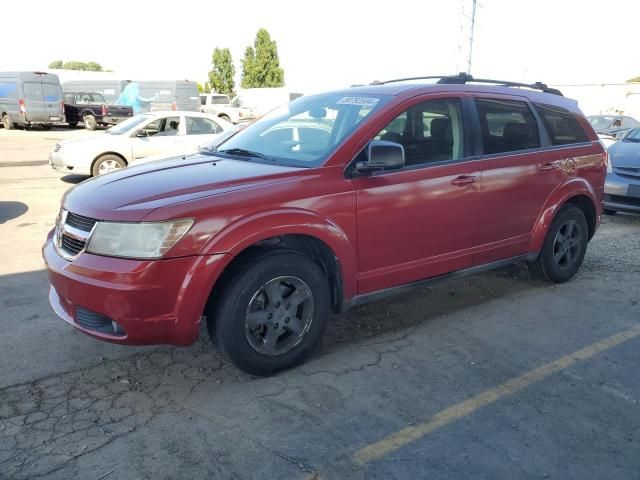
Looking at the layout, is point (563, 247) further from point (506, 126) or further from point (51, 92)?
point (51, 92)

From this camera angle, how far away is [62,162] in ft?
35.0

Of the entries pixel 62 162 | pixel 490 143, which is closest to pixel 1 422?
pixel 490 143

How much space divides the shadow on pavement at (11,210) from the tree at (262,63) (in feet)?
159

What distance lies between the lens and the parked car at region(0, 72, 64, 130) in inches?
948

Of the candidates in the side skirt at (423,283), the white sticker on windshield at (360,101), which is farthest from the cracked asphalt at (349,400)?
the white sticker on windshield at (360,101)

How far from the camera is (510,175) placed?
14.7 feet

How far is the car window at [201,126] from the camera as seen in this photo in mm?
11289

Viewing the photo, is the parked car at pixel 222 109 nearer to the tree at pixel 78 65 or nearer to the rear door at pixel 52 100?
the rear door at pixel 52 100

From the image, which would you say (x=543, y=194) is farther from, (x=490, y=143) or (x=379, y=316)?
(x=379, y=316)

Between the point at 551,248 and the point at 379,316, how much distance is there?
181 centimetres

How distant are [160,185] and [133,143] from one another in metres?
8.14

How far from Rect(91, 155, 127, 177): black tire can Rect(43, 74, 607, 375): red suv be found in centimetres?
704

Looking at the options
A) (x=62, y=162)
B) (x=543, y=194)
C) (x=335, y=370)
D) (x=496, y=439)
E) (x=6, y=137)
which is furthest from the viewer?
(x=6, y=137)

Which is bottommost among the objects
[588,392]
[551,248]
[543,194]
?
[588,392]
